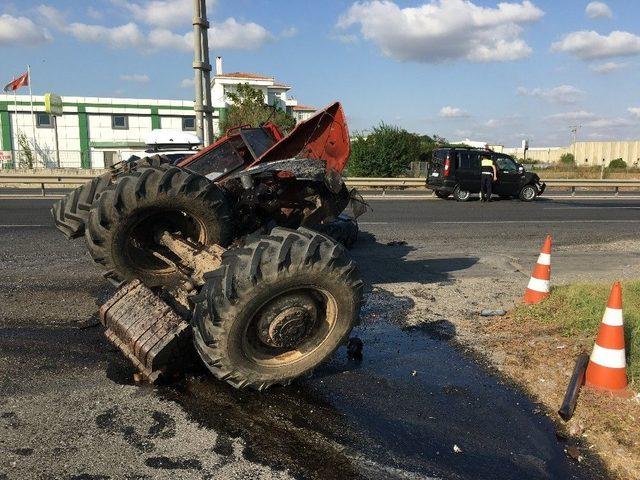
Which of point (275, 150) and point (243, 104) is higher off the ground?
point (243, 104)

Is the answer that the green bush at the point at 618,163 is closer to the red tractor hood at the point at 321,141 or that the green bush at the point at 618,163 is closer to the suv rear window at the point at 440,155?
the suv rear window at the point at 440,155

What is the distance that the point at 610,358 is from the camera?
150 inches

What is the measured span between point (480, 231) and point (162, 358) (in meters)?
9.38

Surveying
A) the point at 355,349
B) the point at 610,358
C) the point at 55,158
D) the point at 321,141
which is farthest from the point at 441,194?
the point at 55,158

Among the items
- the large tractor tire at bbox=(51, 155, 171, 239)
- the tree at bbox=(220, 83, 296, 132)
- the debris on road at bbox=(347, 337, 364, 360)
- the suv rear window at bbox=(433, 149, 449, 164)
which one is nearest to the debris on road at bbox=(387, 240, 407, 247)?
the large tractor tire at bbox=(51, 155, 171, 239)

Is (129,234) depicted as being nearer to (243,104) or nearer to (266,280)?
(266,280)

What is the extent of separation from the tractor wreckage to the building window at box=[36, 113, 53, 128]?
4414 centimetres

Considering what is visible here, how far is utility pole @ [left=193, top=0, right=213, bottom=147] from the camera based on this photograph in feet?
50.4

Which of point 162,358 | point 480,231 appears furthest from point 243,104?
point 162,358

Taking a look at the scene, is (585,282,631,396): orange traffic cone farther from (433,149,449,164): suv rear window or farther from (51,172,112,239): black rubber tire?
(433,149,449,164): suv rear window

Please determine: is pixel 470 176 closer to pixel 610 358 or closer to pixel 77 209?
pixel 77 209

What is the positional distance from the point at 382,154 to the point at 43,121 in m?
31.7

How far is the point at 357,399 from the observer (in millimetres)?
3652

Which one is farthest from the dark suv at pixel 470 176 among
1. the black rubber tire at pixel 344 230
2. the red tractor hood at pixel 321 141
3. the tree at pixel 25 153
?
the tree at pixel 25 153
